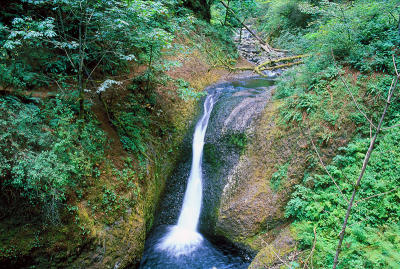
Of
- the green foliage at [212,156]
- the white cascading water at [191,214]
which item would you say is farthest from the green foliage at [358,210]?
the white cascading water at [191,214]

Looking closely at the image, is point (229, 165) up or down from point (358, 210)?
up

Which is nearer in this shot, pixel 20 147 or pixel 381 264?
pixel 381 264

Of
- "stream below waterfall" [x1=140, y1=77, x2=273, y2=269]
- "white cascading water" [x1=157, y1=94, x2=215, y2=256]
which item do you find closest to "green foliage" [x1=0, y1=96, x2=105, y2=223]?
"stream below waterfall" [x1=140, y1=77, x2=273, y2=269]

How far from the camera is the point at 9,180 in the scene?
13.1ft

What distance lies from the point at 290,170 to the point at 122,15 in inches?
223

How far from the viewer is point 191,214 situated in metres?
7.33

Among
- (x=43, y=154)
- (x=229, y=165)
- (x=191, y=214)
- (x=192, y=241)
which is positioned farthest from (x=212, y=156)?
(x=43, y=154)

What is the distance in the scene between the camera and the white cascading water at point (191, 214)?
20.8ft

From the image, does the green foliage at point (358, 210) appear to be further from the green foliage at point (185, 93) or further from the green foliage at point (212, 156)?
the green foliage at point (185, 93)

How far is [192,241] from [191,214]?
921 mm

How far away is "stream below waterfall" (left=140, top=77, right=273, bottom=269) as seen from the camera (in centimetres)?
584

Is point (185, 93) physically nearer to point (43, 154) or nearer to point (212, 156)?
point (212, 156)

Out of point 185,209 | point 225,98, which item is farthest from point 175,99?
point 185,209

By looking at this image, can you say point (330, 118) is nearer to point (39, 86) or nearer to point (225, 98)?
point (225, 98)
